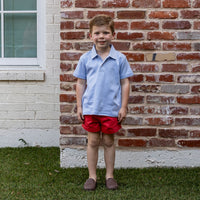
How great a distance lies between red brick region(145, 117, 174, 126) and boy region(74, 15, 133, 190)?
59 centimetres

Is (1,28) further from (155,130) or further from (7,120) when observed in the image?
(155,130)

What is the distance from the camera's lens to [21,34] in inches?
173

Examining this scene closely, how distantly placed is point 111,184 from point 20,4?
8.66 feet

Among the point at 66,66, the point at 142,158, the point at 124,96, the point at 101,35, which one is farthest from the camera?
the point at 142,158

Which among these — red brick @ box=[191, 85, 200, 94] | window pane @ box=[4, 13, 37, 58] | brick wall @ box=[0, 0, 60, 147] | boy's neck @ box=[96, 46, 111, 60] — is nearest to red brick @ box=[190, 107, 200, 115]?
red brick @ box=[191, 85, 200, 94]

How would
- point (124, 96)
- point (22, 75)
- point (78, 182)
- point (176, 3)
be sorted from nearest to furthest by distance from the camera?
point (124, 96) < point (78, 182) < point (176, 3) < point (22, 75)

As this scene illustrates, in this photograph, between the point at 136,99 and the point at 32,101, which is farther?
the point at 32,101

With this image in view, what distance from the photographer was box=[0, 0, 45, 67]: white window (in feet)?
14.1

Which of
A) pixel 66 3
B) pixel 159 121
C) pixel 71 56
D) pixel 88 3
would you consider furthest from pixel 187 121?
pixel 66 3

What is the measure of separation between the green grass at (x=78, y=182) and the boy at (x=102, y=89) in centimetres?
17

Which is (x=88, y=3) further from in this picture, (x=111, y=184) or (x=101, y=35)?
(x=111, y=184)

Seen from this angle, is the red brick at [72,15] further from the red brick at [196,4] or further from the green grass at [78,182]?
the green grass at [78,182]

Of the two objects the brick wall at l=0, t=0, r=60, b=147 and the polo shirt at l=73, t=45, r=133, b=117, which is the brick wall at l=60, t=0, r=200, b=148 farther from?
the brick wall at l=0, t=0, r=60, b=147

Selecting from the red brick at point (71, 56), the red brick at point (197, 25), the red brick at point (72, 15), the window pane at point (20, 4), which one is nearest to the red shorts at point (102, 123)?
the red brick at point (71, 56)
